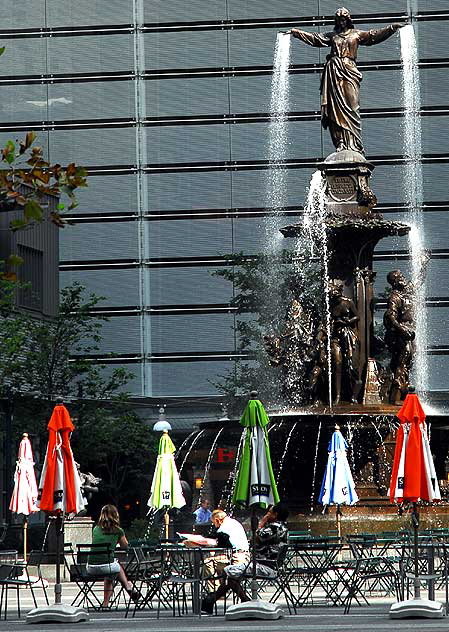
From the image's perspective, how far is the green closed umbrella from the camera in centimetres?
2084

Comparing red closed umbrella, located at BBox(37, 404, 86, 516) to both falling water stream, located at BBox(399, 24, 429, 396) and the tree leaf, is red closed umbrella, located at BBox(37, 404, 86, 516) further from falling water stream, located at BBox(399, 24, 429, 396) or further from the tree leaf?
falling water stream, located at BBox(399, 24, 429, 396)

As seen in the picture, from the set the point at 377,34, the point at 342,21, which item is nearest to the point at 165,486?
the point at 342,21

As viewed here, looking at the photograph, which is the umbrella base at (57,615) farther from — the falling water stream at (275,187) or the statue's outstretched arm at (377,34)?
the falling water stream at (275,187)

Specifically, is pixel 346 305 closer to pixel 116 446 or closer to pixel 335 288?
pixel 335 288

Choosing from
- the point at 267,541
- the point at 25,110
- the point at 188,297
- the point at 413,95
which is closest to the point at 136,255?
the point at 188,297

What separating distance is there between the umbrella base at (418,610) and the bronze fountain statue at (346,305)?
32.7 ft

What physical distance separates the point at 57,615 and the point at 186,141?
3822 centimetres

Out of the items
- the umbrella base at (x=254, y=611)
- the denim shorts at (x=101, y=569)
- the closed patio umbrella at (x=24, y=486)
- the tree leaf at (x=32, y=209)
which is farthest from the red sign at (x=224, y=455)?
the tree leaf at (x=32, y=209)

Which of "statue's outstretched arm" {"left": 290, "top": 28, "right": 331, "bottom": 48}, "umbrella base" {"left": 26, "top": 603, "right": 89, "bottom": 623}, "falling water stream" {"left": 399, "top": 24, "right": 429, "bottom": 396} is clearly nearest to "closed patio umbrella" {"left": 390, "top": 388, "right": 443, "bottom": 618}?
"umbrella base" {"left": 26, "top": 603, "right": 89, "bottom": 623}

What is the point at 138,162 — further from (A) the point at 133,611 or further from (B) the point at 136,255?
(A) the point at 133,611

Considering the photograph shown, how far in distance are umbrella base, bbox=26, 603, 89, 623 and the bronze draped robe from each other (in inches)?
541

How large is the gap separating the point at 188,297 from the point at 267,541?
113 feet

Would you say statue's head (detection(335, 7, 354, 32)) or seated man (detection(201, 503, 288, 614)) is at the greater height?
statue's head (detection(335, 7, 354, 32))

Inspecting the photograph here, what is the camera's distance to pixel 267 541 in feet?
73.0
